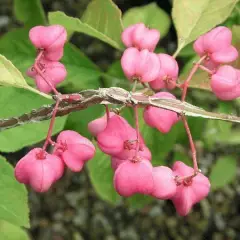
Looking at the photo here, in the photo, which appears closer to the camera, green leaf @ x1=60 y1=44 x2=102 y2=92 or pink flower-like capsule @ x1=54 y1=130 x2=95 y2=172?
pink flower-like capsule @ x1=54 y1=130 x2=95 y2=172

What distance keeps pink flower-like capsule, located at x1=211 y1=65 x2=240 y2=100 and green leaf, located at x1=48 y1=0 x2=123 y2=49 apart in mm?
206

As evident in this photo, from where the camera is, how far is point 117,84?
1133 millimetres

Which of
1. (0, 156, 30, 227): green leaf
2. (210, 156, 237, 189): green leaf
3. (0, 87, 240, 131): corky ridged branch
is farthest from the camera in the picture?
(210, 156, 237, 189): green leaf

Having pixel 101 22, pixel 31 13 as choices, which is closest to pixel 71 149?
pixel 101 22

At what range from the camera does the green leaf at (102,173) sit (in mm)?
1077

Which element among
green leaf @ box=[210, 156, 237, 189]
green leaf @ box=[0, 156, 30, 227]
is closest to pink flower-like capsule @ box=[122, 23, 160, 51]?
green leaf @ box=[0, 156, 30, 227]

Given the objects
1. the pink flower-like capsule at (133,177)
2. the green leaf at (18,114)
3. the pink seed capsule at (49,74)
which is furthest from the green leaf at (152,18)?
the pink flower-like capsule at (133,177)

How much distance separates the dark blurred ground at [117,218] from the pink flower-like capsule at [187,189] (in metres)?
1.35

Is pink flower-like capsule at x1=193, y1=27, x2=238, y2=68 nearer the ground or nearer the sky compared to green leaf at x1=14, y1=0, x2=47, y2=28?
nearer the sky

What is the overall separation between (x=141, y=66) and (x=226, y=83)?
0.35 feet

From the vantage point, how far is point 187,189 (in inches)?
27.8

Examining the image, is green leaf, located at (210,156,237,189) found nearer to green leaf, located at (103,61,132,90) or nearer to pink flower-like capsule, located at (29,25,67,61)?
green leaf, located at (103,61,132,90)

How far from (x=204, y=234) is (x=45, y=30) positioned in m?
1.48

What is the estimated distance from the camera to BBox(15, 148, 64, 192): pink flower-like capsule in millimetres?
660
